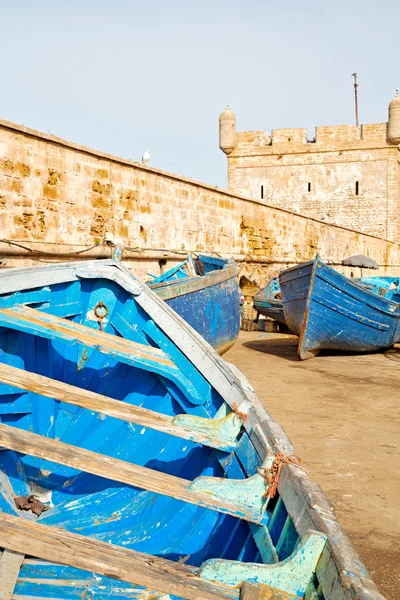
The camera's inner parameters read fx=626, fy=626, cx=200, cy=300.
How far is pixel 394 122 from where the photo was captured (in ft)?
96.1

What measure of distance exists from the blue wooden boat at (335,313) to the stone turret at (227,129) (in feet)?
68.9

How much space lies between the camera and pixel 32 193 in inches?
347

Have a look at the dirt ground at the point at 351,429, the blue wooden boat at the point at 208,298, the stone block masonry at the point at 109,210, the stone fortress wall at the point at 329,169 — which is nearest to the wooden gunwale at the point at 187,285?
the blue wooden boat at the point at 208,298

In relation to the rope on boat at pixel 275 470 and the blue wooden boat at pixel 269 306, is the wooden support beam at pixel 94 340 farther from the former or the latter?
the blue wooden boat at pixel 269 306

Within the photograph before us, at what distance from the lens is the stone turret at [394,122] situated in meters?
29.2

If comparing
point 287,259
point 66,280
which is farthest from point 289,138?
point 66,280

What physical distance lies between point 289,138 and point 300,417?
25815 millimetres

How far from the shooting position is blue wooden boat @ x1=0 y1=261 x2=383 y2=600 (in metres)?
1.98

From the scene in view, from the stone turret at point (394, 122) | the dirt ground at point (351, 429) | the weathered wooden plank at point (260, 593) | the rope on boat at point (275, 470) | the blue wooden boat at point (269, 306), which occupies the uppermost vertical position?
the stone turret at point (394, 122)

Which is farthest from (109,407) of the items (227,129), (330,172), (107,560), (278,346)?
(227,129)

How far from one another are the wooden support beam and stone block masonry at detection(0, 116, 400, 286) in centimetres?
446

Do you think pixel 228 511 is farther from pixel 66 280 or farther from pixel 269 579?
pixel 66 280

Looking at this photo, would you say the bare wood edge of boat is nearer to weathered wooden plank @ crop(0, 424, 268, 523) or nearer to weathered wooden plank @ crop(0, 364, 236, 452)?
weathered wooden plank @ crop(0, 424, 268, 523)

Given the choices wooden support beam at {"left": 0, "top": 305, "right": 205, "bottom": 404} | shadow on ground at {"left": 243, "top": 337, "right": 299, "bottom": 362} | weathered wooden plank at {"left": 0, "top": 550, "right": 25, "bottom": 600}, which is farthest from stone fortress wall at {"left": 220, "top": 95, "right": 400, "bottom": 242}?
weathered wooden plank at {"left": 0, "top": 550, "right": 25, "bottom": 600}
